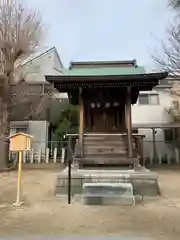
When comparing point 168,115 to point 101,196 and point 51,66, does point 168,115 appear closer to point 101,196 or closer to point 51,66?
point 51,66

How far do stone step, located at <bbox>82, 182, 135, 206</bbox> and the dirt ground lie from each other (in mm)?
304

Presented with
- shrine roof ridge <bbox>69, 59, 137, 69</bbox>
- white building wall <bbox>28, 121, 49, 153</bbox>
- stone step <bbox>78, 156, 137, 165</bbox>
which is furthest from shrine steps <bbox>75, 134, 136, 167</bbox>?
white building wall <bbox>28, 121, 49, 153</bbox>

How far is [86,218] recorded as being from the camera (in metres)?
7.13

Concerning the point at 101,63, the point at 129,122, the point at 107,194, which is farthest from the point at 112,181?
the point at 101,63

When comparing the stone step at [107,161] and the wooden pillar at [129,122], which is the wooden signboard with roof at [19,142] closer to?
the stone step at [107,161]

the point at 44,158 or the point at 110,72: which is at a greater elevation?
the point at 110,72

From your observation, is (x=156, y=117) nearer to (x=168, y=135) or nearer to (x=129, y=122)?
(x=168, y=135)

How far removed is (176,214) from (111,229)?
7.30 feet

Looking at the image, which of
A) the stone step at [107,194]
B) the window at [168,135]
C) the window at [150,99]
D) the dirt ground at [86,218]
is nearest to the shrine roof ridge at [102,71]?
the stone step at [107,194]

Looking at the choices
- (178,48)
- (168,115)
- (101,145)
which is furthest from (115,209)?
(168,115)

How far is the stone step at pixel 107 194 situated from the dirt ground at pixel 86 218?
30 cm

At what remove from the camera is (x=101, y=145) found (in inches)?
484

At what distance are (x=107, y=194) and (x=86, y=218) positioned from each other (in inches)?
77.5

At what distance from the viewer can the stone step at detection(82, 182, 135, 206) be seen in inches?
344
